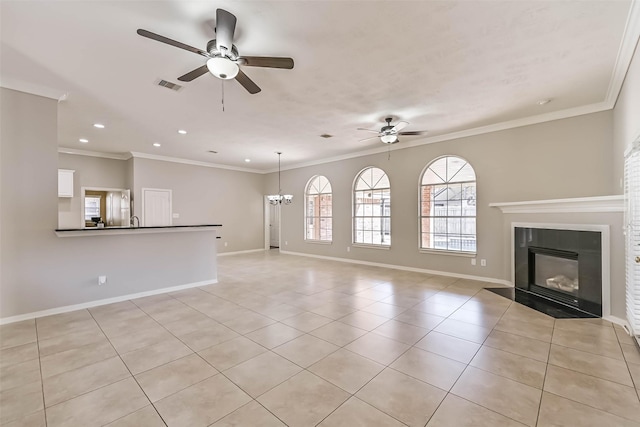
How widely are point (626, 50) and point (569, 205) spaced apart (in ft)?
6.45

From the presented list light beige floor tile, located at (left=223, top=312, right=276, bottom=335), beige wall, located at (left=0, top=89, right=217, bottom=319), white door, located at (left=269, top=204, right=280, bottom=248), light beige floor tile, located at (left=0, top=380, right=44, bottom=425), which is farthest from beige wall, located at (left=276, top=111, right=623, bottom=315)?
light beige floor tile, located at (left=0, top=380, right=44, bottom=425)

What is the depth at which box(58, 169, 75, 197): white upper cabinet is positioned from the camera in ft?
21.7

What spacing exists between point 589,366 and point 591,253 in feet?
6.41

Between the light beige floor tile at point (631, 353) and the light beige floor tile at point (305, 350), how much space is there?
264cm

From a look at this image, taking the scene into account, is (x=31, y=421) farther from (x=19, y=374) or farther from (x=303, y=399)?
(x=303, y=399)

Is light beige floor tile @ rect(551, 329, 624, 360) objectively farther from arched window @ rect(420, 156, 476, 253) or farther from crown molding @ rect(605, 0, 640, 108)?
crown molding @ rect(605, 0, 640, 108)

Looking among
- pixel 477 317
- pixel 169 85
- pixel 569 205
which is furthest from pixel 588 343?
pixel 169 85

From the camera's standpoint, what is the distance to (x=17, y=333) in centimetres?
308

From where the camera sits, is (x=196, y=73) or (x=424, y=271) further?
(x=424, y=271)

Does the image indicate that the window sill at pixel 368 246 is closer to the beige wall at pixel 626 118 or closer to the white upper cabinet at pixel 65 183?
the beige wall at pixel 626 118

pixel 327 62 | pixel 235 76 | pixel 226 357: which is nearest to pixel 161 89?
pixel 235 76

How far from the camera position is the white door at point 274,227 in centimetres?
1084

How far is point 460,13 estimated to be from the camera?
7.42ft

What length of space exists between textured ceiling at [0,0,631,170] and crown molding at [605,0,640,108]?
0.05 m
